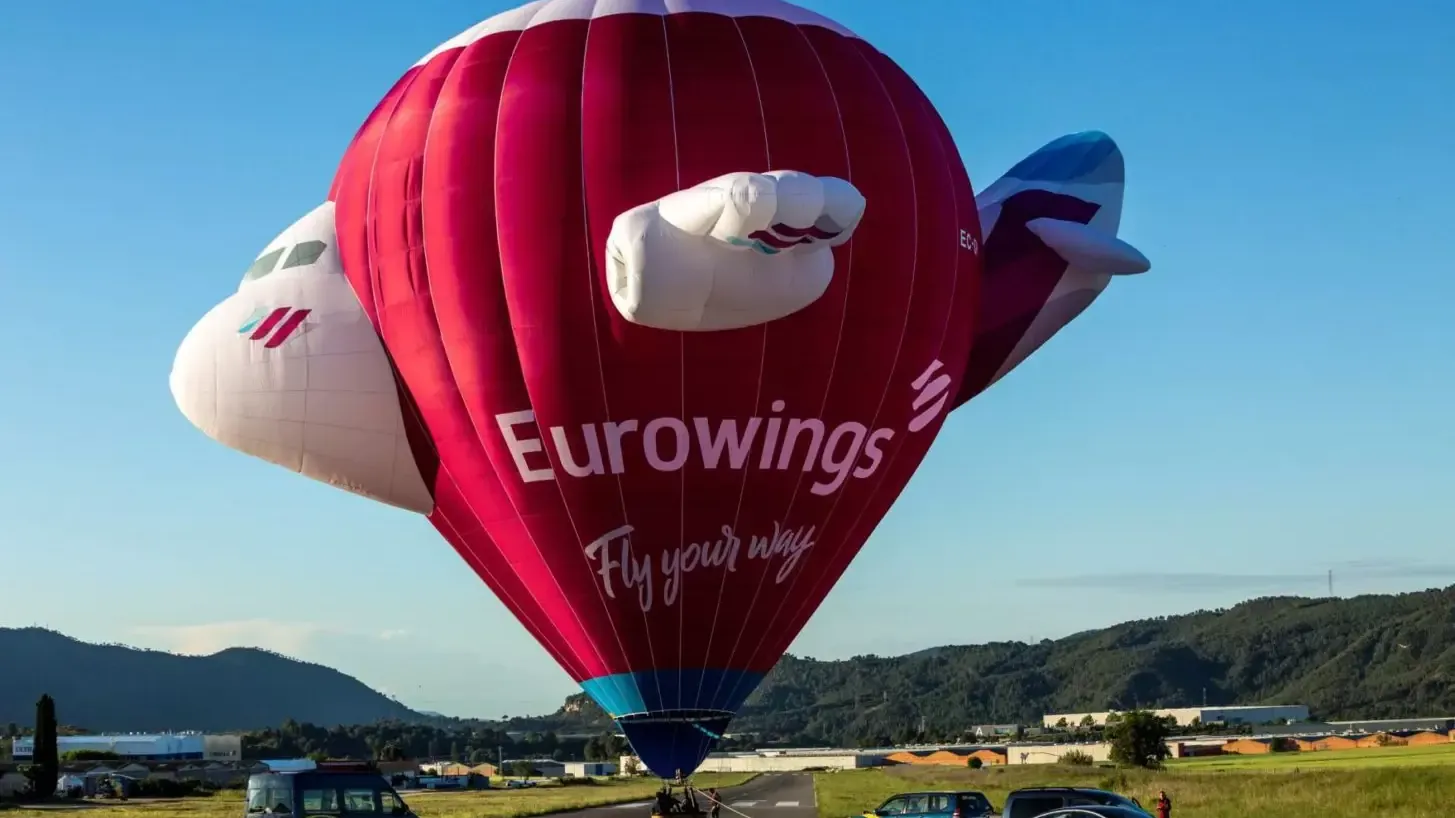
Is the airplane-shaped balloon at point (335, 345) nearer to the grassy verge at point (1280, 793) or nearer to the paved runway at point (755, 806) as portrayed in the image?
the grassy verge at point (1280, 793)

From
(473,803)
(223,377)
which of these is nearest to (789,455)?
(223,377)

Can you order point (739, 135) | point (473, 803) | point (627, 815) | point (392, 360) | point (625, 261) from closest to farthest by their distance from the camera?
point (625, 261), point (739, 135), point (392, 360), point (627, 815), point (473, 803)

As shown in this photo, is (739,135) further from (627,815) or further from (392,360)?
(627,815)

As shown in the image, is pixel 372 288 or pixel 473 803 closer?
pixel 372 288

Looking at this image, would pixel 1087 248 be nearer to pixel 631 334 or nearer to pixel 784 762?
pixel 631 334

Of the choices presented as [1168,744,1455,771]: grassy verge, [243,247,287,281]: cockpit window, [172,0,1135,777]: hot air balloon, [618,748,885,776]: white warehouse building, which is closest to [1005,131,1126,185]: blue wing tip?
[172,0,1135,777]: hot air balloon

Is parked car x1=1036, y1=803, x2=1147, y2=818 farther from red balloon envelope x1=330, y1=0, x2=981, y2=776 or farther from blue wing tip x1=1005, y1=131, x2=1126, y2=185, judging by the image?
blue wing tip x1=1005, y1=131, x2=1126, y2=185

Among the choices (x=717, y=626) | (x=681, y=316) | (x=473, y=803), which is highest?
(x=681, y=316)
